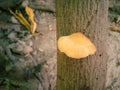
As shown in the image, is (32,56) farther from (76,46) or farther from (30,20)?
(76,46)

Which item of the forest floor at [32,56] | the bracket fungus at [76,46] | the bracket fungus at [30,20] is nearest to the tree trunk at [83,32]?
the bracket fungus at [76,46]

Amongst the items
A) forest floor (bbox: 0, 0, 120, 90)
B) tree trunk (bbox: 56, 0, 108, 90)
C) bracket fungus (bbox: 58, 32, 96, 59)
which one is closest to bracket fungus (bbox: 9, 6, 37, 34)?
forest floor (bbox: 0, 0, 120, 90)

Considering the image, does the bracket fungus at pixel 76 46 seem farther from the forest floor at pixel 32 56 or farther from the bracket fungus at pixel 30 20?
the bracket fungus at pixel 30 20

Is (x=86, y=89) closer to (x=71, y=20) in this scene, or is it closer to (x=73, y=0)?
(x=71, y=20)

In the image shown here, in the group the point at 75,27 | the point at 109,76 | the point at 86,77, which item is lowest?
the point at 109,76

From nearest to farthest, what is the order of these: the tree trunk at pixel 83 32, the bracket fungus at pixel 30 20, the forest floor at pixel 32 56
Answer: the tree trunk at pixel 83 32 < the forest floor at pixel 32 56 < the bracket fungus at pixel 30 20

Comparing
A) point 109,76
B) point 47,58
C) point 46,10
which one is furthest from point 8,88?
point 46,10

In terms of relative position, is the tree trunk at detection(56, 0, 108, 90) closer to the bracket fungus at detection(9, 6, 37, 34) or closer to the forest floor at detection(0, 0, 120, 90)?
the forest floor at detection(0, 0, 120, 90)

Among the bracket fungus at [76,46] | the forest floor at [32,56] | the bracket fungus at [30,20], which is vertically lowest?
the forest floor at [32,56]
